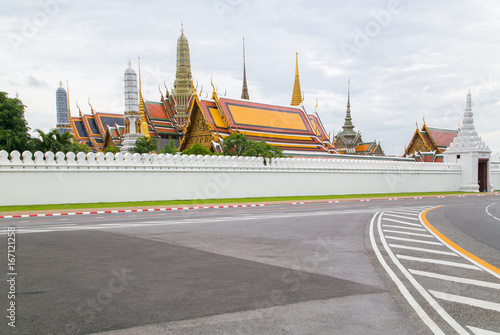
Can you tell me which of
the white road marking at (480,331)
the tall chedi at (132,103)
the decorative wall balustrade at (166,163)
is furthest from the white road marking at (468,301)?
the tall chedi at (132,103)

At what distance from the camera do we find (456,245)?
339 inches

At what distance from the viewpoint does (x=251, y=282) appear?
221 inches

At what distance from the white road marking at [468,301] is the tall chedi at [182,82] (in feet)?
178

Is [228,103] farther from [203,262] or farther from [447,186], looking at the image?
[203,262]

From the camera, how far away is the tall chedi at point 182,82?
59.3m

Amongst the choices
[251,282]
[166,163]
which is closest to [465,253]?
[251,282]

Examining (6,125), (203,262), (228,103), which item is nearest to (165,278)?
(203,262)

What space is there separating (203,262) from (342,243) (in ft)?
10.8

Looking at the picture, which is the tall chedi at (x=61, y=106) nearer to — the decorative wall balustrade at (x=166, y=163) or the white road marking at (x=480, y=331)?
the decorative wall balustrade at (x=166, y=163)

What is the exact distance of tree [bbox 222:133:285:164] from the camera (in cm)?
3022

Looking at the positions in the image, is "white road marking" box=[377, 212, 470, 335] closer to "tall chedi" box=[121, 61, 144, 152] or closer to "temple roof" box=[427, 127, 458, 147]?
"tall chedi" box=[121, 61, 144, 152]

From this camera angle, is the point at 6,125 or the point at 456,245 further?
the point at 6,125

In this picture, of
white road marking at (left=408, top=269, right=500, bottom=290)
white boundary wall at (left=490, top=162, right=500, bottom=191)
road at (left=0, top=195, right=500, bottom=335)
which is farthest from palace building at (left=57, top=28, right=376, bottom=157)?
white road marking at (left=408, top=269, right=500, bottom=290)

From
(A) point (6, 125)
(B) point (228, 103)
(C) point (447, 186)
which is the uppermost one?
(B) point (228, 103)
